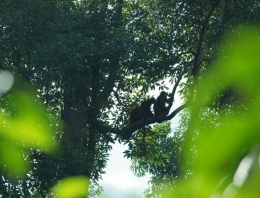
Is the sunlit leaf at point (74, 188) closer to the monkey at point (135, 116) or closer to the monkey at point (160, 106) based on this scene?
the monkey at point (160, 106)

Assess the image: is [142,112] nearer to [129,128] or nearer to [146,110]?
[146,110]

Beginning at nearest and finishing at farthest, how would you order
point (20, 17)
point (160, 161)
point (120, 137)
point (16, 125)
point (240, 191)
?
point (240, 191) < point (16, 125) < point (20, 17) < point (120, 137) < point (160, 161)

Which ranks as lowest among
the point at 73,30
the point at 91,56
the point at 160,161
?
the point at 160,161

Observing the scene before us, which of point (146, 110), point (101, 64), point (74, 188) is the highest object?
point (101, 64)

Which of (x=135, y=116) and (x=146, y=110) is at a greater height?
(x=135, y=116)

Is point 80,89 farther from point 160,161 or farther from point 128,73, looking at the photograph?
point 160,161

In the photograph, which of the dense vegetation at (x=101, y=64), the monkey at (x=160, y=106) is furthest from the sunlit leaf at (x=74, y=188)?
the monkey at (x=160, y=106)

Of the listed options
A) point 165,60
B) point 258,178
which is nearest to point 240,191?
point 258,178

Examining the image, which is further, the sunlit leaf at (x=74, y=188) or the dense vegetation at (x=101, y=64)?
the dense vegetation at (x=101, y=64)

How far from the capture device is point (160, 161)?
19188 millimetres

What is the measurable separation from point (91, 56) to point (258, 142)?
1583cm

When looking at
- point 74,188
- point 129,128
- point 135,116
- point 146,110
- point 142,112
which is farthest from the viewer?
point 135,116

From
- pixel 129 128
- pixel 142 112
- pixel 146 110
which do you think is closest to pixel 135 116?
pixel 129 128

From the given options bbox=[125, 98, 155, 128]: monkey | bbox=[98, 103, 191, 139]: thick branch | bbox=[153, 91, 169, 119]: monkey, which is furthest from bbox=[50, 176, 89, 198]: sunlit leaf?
bbox=[125, 98, 155, 128]: monkey
